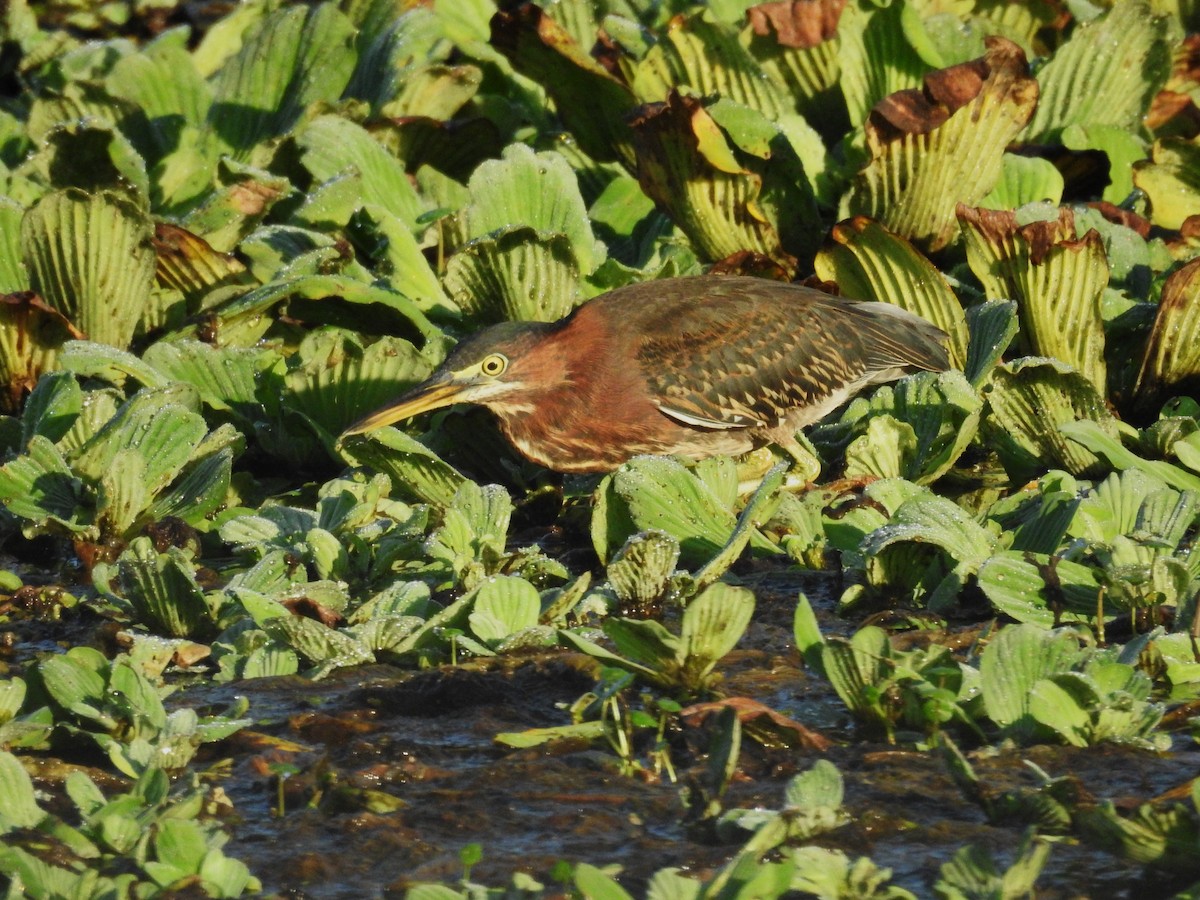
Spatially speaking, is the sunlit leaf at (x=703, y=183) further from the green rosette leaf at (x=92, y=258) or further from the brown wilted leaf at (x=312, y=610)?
the brown wilted leaf at (x=312, y=610)

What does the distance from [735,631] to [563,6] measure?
5.21 m

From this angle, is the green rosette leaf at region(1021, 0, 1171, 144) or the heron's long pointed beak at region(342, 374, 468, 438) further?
the green rosette leaf at region(1021, 0, 1171, 144)

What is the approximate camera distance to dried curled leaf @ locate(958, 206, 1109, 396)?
230 inches

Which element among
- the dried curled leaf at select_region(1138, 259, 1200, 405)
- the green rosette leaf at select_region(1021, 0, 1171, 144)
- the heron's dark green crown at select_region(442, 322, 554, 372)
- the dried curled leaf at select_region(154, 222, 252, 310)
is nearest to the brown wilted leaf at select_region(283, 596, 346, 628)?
the heron's dark green crown at select_region(442, 322, 554, 372)

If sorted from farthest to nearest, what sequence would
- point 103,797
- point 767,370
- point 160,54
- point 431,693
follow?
1. point 160,54
2. point 767,370
3. point 431,693
4. point 103,797

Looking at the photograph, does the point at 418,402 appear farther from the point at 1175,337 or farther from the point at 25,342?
the point at 1175,337

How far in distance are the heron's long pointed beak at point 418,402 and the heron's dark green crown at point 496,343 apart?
2.7 inches

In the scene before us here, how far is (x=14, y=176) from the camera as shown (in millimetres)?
7227

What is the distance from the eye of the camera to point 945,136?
21.4 feet

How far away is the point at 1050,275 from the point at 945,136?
903mm

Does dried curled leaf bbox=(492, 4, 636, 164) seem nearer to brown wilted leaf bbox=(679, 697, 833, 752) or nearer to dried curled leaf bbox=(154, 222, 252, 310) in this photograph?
dried curled leaf bbox=(154, 222, 252, 310)

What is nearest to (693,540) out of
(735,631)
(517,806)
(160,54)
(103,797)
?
(735,631)

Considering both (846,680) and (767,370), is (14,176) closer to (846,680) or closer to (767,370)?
(767,370)

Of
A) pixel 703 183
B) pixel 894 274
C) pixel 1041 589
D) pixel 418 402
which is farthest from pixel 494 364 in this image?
pixel 1041 589
